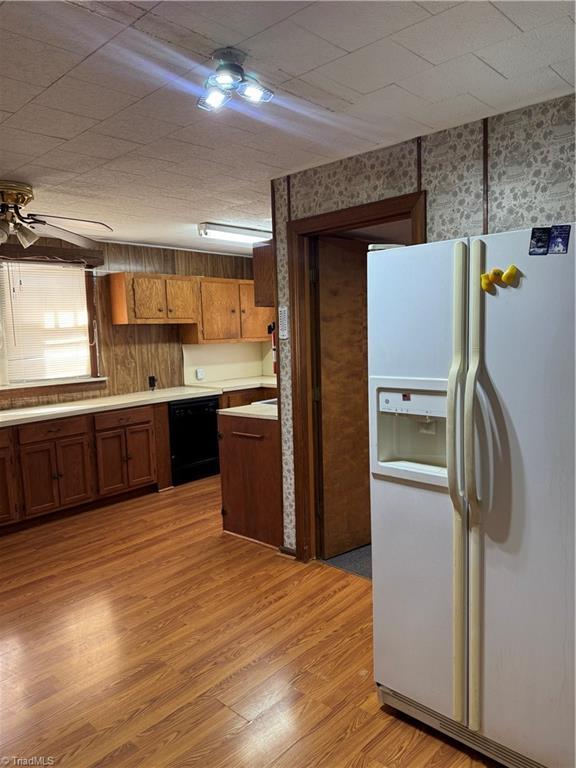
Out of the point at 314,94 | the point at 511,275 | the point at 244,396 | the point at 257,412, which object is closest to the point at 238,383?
the point at 244,396

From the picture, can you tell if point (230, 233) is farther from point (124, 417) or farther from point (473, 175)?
point (473, 175)

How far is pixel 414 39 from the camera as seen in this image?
5.52ft

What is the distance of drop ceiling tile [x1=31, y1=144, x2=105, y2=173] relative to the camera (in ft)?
8.86

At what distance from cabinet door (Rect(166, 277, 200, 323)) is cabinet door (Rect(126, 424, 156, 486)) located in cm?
127

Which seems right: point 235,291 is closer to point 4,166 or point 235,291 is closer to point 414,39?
point 4,166

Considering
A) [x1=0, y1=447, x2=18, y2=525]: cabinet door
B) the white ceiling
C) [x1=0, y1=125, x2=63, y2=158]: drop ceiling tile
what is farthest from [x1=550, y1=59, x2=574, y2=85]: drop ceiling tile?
[x1=0, y1=447, x2=18, y2=525]: cabinet door

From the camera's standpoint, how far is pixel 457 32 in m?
1.65

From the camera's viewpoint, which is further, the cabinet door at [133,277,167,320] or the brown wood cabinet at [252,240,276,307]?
the cabinet door at [133,277,167,320]

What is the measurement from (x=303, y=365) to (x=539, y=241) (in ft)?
6.04

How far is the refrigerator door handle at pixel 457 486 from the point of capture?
1.74 meters

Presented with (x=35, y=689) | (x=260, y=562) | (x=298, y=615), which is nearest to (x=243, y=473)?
(x=260, y=562)

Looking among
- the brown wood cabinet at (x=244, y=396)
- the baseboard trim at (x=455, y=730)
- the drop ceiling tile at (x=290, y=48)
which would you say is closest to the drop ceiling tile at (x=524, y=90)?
the drop ceiling tile at (x=290, y=48)

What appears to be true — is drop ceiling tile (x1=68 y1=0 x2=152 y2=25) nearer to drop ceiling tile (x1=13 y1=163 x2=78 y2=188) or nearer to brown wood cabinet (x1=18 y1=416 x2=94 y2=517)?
drop ceiling tile (x1=13 y1=163 x2=78 y2=188)

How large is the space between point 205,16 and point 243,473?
2811mm
